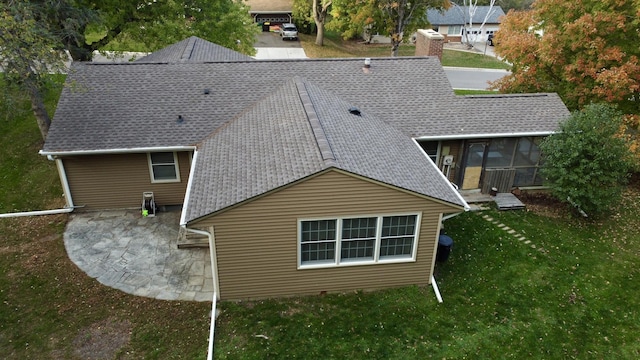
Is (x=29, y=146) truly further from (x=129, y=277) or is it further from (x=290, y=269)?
(x=290, y=269)

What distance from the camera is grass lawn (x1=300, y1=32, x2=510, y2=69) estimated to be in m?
39.5

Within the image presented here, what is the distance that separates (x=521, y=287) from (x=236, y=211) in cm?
777

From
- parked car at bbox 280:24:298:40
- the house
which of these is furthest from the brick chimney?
parked car at bbox 280:24:298:40

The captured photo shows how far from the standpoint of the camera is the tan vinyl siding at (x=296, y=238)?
10039mm

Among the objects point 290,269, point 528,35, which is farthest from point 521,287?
point 528,35

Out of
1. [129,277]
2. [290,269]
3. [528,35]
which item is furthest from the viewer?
[528,35]

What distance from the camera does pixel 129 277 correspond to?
12.0 metres

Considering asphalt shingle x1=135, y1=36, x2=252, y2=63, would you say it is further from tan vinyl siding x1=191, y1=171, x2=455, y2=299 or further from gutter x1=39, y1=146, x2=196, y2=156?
tan vinyl siding x1=191, y1=171, x2=455, y2=299

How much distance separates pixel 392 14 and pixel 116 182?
25784 millimetres

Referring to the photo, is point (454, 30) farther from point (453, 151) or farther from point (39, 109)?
point (39, 109)

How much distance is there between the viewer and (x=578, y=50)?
57.7 ft

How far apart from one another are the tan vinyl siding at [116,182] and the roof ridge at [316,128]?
14.0 ft

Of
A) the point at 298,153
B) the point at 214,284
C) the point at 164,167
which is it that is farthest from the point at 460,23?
the point at 214,284

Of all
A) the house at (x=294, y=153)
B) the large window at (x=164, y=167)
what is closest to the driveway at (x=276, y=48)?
the house at (x=294, y=153)
